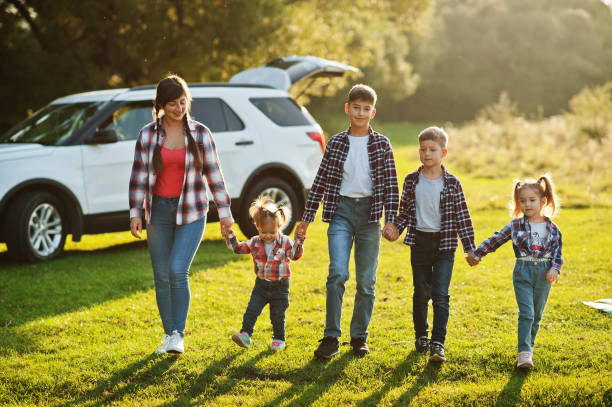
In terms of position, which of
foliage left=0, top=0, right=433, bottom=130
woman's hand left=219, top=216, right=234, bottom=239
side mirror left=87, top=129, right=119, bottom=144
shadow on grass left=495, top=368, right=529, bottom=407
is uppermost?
foliage left=0, top=0, right=433, bottom=130

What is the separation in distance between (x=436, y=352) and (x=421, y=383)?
1.21ft

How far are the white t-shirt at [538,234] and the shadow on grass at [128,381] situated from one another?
260cm

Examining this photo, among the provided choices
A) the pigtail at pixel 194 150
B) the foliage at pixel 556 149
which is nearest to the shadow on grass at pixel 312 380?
the pigtail at pixel 194 150

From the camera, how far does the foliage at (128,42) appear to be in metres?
15.1

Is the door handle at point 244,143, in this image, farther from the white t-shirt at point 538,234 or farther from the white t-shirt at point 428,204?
the white t-shirt at point 538,234

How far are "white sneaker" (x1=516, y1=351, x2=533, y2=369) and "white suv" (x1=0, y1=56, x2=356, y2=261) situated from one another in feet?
17.0

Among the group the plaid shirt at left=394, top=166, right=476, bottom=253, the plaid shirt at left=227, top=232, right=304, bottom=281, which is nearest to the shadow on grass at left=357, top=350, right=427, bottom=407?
the plaid shirt at left=394, top=166, right=476, bottom=253

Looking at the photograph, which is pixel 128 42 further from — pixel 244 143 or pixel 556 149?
pixel 556 149

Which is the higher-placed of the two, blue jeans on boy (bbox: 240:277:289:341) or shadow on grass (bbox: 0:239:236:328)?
blue jeans on boy (bbox: 240:277:289:341)

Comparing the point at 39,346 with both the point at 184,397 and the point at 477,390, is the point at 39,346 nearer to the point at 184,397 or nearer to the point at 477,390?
the point at 184,397

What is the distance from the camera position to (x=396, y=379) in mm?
4520

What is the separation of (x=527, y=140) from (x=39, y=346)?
65.7 ft

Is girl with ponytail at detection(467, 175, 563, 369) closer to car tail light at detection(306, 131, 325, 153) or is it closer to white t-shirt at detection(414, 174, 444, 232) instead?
white t-shirt at detection(414, 174, 444, 232)

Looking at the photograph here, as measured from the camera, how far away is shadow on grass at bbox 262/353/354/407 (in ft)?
13.8
